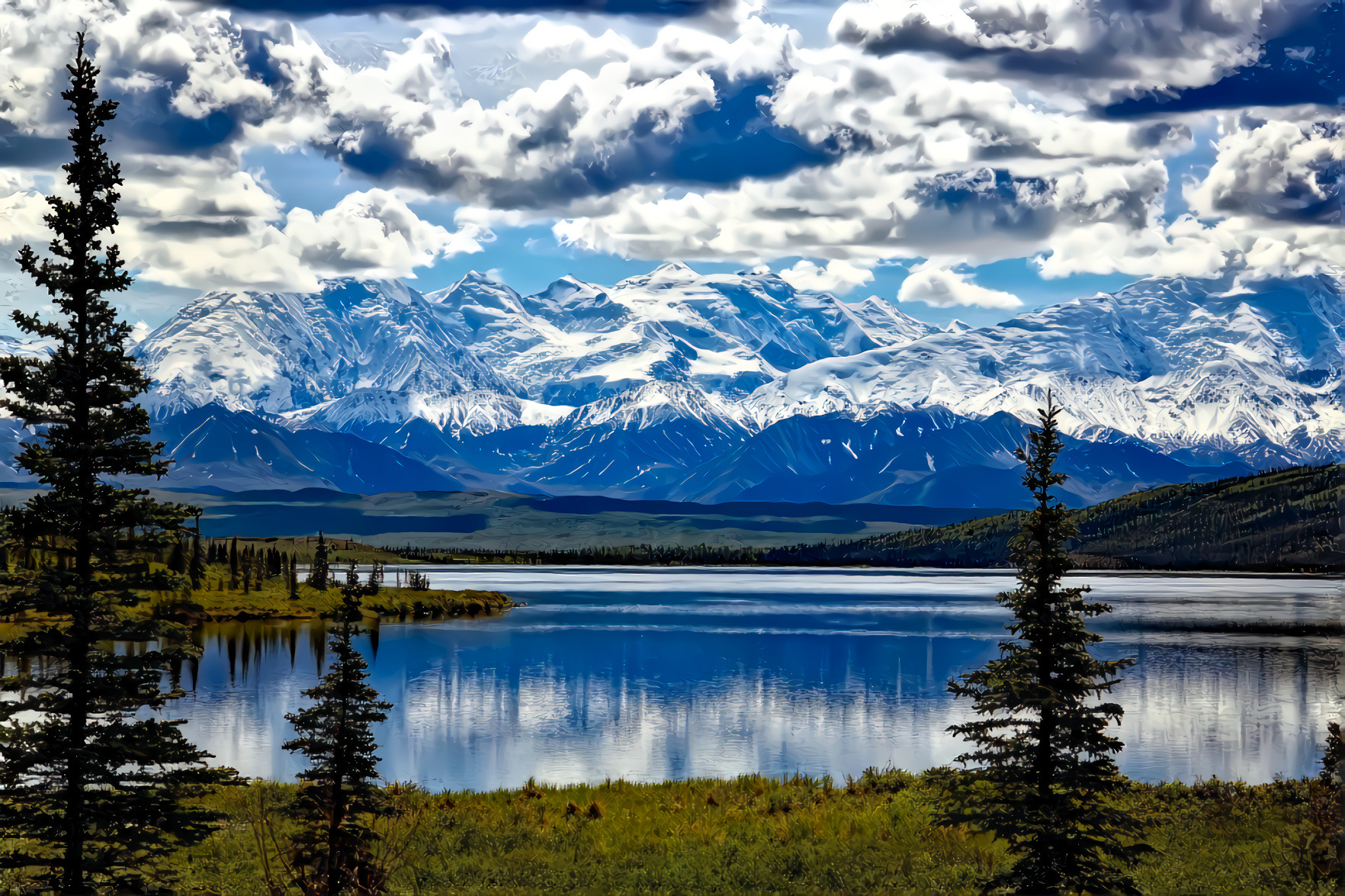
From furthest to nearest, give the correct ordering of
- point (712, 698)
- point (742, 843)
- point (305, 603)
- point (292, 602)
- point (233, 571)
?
point (233, 571) → point (305, 603) → point (292, 602) → point (712, 698) → point (742, 843)

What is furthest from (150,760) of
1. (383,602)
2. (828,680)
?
(383,602)

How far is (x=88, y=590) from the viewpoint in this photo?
2227 centimetres

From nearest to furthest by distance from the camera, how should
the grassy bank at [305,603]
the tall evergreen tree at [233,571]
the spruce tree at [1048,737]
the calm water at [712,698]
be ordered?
the spruce tree at [1048,737] < the calm water at [712,698] < the grassy bank at [305,603] < the tall evergreen tree at [233,571]

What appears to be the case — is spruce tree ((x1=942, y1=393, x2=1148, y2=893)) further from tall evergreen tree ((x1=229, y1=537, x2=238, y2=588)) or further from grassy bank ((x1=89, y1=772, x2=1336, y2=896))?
tall evergreen tree ((x1=229, y1=537, x2=238, y2=588))

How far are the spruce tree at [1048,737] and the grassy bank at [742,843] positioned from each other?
2.61m

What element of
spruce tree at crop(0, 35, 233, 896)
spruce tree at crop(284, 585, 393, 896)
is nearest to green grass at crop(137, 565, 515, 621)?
spruce tree at crop(0, 35, 233, 896)

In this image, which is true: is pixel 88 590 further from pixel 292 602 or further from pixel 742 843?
pixel 292 602

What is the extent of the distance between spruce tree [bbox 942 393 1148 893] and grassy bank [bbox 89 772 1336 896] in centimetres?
261

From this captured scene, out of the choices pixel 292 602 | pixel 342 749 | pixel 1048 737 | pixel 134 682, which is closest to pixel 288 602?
pixel 292 602

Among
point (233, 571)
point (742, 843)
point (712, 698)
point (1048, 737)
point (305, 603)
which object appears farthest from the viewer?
point (233, 571)

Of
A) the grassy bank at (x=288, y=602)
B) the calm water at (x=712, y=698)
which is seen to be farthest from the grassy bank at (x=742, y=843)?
the grassy bank at (x=288, y=602)

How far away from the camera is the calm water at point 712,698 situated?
48.4 metres

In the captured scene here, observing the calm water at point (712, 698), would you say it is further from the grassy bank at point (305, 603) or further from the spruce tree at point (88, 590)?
the spruce tree at point (88, 590)

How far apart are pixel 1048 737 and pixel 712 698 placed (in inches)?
2008
